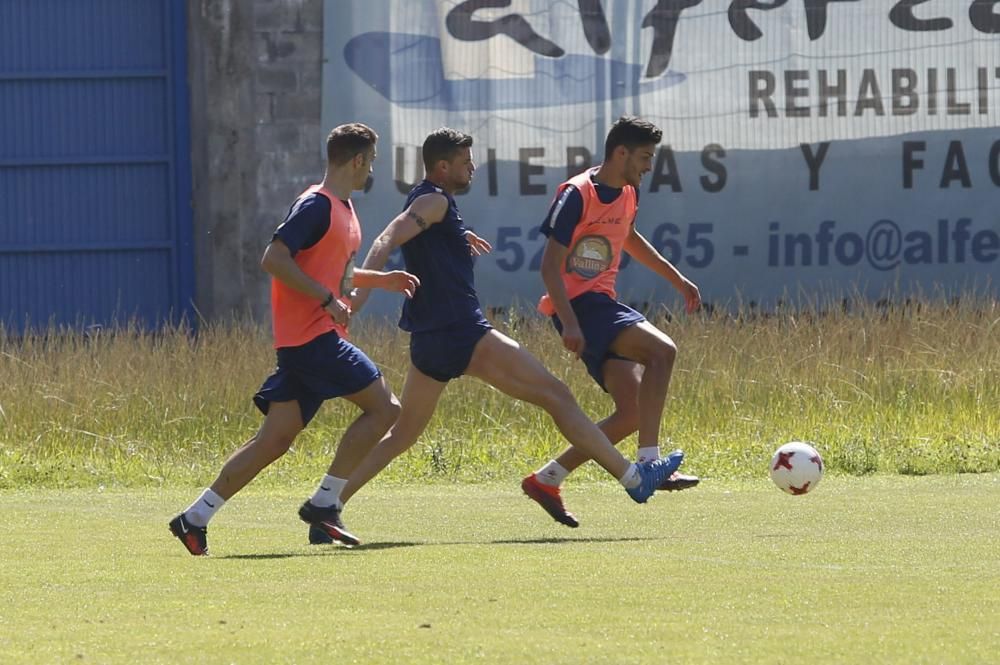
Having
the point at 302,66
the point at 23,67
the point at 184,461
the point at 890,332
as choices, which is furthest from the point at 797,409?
the point at 23,67

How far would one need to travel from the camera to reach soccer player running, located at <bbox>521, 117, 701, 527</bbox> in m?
8.87

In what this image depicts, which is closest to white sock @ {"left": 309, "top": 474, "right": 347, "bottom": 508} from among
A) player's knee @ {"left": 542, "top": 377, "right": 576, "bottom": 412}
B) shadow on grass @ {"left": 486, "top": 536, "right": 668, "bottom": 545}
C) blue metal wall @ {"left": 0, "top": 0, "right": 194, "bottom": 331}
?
shadow on grass @ {"left": 486, "top": 536, "right": 668, "bottom": 545}

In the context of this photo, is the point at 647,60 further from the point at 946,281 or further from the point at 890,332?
the point at 890,332

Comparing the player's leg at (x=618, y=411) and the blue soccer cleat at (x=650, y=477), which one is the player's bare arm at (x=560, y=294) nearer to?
the player's leg at (x=618, y=411)

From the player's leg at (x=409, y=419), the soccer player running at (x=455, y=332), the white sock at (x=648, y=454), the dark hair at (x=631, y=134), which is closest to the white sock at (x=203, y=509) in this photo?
the soccer player running at (x=455, y=332)

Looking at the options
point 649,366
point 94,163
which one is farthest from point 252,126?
point 649,366

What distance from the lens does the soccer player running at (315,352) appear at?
304 inches

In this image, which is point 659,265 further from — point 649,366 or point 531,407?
point 531,407

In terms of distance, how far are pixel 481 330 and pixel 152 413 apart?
470 centimetres

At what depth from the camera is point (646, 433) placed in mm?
8852

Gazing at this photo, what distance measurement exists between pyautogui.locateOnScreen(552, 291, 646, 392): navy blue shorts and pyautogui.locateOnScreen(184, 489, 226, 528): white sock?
72.8 inches

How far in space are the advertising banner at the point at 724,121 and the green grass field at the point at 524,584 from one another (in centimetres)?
755

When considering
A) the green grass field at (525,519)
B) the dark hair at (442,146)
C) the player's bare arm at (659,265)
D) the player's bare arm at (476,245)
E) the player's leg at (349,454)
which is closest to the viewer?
the green grass field at (525,519)

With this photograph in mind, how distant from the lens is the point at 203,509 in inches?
306
